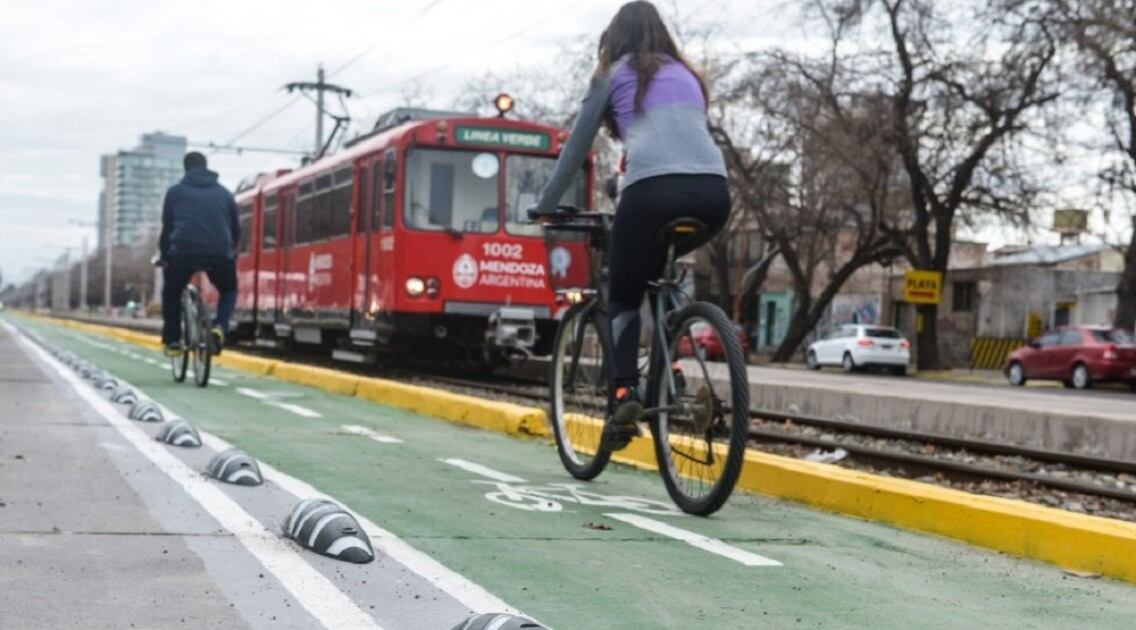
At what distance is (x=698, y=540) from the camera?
5035mm

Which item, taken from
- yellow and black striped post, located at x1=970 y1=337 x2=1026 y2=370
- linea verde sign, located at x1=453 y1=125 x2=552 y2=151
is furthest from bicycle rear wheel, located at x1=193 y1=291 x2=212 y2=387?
yellow and black striped post, located at x1=970 y1=337 x2=1026 y2=370

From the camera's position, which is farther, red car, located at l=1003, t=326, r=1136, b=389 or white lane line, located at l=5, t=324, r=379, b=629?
red car, located at l=1003, t=326, r=1136, b=389

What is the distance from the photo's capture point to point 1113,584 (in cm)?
470

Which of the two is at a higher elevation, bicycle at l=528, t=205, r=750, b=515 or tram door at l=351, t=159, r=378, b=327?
tram door at l=351, t=159, r=378, b=327

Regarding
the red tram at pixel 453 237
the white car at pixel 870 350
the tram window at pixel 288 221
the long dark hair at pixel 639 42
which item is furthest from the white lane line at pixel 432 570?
the white car at pixel 870 350

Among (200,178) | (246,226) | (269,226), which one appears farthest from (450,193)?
(246,226)

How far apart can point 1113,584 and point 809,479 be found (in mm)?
1817

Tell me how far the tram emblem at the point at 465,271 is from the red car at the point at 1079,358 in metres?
19.9

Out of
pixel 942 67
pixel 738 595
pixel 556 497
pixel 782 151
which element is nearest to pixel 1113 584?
pixel 738 595

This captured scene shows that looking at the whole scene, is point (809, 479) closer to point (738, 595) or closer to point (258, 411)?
point (738, 595)

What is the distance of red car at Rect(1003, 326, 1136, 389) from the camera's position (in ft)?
105

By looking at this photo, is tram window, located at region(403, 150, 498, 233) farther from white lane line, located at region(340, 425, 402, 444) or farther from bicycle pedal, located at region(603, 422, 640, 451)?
bicycle pedal, located at region(603, 422, 640, 451)

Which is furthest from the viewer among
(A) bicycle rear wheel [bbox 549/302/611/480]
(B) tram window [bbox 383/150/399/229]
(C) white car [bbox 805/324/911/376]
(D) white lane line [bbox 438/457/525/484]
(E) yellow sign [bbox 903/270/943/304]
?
(C) white car [bbox 805/324/911/376]

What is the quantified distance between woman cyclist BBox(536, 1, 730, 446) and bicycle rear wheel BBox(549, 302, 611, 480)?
40 centimetres
